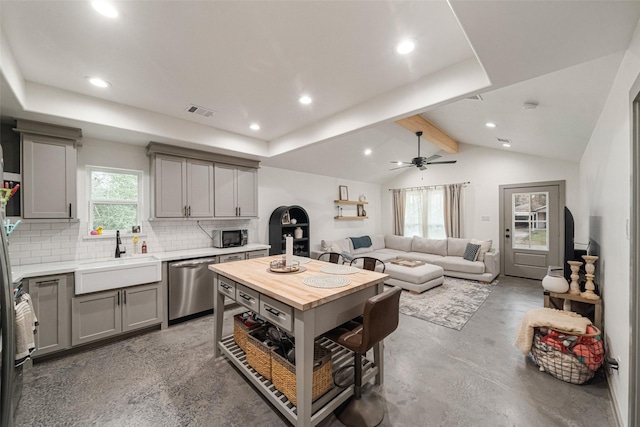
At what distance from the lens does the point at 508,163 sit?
5742 millimetres

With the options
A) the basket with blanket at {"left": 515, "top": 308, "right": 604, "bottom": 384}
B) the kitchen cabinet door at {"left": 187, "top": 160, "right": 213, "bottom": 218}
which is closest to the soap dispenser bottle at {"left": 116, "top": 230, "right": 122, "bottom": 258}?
the kitchen cabinet door at {"left": 187, "top": 160, "right": 213, "bottom": 218}

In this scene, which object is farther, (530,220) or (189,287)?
(530,220)

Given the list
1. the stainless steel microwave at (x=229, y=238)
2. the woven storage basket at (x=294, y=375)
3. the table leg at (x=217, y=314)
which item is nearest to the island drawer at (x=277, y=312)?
the woven storage basket at (x=294, y=375)

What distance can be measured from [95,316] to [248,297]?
6.78ft

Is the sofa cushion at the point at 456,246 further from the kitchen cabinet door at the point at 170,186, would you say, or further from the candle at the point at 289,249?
the kitchen cabinet door at the point at 170,186

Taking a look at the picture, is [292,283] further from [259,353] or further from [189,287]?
[189,287]

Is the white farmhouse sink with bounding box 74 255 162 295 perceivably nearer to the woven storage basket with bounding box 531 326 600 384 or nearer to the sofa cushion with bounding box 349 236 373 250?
the woven storage basket with bounding box 531 326 600 384

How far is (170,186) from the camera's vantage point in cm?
350

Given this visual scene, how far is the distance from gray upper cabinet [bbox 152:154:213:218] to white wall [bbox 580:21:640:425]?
438 centimetres

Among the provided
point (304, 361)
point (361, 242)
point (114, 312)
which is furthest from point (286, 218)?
point (304, 361)

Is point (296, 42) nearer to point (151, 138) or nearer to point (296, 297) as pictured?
point (296, 297)

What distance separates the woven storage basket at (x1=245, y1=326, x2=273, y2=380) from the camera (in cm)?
205

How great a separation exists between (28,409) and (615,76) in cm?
534

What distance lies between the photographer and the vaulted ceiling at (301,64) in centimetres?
151
